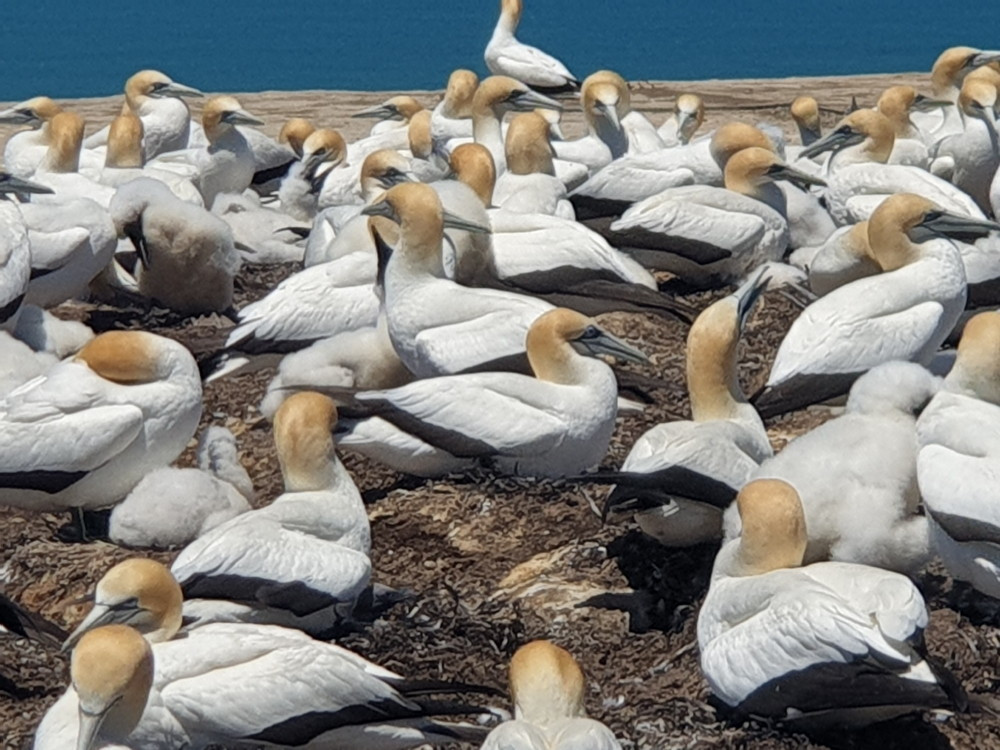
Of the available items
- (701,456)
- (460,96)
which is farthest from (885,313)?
(460,96)

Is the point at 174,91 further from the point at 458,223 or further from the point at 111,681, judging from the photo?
the point at 111,681

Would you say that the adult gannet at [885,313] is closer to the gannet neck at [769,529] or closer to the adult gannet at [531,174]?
the gannet neck at [769,529]

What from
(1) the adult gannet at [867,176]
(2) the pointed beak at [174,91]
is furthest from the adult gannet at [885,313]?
(2) the pointed beak at [174,91]

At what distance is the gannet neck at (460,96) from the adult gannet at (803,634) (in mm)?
7897

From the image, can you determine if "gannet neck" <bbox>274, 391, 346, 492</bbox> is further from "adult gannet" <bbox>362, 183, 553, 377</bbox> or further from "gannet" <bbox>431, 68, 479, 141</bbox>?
"gannet" <bbox>431, 68, 479, 141</bbox>

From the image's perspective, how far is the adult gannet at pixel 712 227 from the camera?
973cm

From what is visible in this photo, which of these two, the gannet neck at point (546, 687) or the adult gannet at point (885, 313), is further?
the adult gannet at point (885, 313)

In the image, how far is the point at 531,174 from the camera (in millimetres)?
10695

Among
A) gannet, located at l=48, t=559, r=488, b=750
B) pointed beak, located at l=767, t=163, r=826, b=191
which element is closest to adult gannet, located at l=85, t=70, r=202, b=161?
pointed beak, located at l=767, t=163, r=826, b=191

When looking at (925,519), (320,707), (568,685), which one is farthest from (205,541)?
(925,519)

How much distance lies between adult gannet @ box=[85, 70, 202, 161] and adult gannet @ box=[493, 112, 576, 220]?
3.43 meters

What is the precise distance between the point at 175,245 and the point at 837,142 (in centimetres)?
346

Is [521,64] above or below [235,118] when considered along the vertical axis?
below

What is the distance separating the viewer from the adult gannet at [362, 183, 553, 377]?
7879 millimetres
